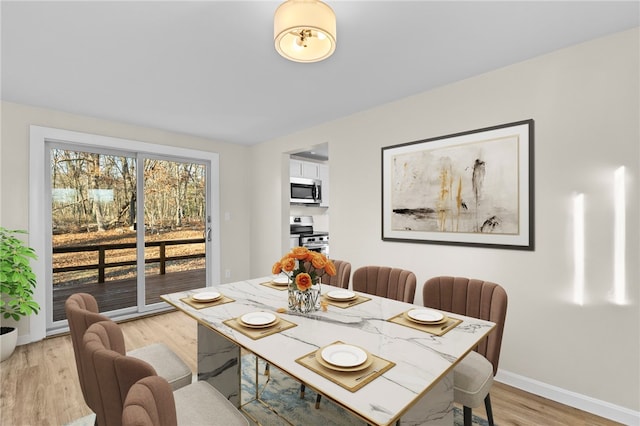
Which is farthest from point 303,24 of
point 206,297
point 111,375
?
point 206,297

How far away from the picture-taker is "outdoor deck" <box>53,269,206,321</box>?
12.7 ft

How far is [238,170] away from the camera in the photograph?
4.92 m

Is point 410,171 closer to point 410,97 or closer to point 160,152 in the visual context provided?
point 410,97

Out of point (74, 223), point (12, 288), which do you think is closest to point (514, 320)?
point (12, 288)

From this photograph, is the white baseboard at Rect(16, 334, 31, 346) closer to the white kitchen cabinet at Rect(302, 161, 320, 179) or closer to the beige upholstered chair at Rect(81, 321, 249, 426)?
the beige upholstered chair at Rect(81, 321, 249, 426)

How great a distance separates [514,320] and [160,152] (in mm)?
4297

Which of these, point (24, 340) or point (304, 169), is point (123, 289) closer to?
point (24, 340)

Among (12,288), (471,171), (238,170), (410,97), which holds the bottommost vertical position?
(12,288)

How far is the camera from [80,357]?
1367mm

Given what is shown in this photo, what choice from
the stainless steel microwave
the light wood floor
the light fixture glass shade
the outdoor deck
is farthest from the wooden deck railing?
the light fixture glass shade

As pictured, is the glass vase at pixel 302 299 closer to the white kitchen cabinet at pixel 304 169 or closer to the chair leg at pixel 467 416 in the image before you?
the chair leg at pixel 467 416

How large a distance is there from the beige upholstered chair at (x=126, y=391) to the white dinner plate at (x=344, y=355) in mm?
477

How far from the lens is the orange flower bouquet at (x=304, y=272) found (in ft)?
5.40

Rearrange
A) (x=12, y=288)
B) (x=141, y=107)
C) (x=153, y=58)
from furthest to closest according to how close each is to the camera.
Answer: (x=141, y=107), (x=12, y=288), (x=153, y=58)
